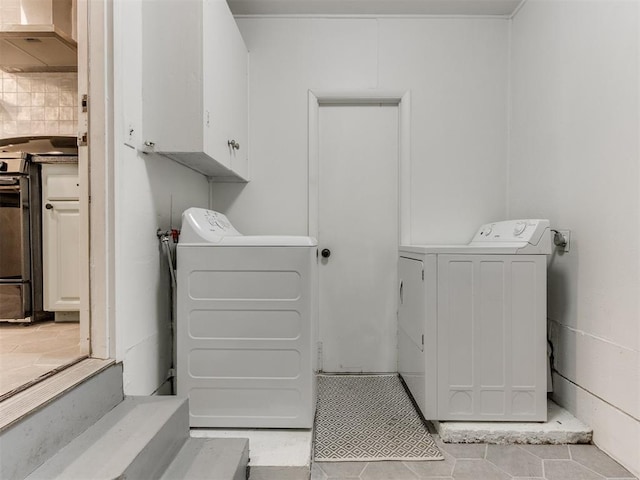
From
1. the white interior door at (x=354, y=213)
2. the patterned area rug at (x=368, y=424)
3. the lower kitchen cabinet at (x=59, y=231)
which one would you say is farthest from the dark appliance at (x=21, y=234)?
the patterned area rug at (x=368, y=424)

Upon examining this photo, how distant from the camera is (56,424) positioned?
107 centimetres

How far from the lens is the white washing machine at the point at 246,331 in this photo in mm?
1613

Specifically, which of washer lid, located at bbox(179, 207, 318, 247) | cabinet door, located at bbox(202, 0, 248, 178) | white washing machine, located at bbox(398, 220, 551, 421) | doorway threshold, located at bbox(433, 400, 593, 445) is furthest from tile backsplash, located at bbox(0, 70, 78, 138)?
doorway threshold, located at bbox(433, 400, 593, 445)

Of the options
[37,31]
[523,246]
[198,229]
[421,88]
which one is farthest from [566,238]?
[37,31]

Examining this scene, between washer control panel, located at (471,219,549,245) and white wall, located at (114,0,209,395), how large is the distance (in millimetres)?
1736

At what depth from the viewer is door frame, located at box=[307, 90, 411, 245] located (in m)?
2.45

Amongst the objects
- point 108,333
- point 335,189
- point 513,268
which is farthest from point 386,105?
point 108,333

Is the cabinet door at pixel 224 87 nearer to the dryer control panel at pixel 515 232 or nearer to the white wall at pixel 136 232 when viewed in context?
the white wall at pixel 136 232

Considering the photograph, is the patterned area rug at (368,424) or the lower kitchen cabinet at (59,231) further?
the lower kitchen cabinet at (59,231)

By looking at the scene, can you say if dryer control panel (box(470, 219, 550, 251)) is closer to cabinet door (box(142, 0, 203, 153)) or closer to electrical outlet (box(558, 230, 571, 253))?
electrical outlet (box(558, 230, 571, 253))

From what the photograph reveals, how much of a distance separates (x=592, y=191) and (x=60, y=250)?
9.66 feet

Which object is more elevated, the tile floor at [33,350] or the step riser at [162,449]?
the tile floor at [33,350]

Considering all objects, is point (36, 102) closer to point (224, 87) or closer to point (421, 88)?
point (224, 87)

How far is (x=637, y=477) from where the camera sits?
1.40m
